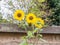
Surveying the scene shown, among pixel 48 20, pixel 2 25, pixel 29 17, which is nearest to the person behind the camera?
pixel 29 17

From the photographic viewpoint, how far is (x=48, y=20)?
15.7 ft

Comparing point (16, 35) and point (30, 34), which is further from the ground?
point (30, 34)

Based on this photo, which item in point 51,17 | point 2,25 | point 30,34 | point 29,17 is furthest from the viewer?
point 51,17

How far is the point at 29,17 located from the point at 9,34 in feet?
Result: 3.94

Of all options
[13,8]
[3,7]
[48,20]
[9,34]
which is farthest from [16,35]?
[3,7]

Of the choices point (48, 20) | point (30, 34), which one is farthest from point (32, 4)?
point (30, 34)

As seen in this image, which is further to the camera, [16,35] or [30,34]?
[16,35]

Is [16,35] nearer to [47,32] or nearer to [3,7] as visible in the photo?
[47,32]

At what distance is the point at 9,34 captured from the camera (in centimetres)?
345

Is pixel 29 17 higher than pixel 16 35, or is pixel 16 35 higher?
pixel 29 17

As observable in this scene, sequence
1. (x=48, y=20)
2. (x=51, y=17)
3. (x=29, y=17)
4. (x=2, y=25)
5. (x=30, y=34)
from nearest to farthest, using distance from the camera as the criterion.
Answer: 1. (x=29, y=17)
2. (x=30, y=34)
3. (x=2, y=25)
4. (x=48, y=20)
5. (x=51, y=17)

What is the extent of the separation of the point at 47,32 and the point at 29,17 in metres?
1.19

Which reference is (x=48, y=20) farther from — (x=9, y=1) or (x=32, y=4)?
(x=9, y=1)

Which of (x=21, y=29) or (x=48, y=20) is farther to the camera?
(x=48, y=20)
